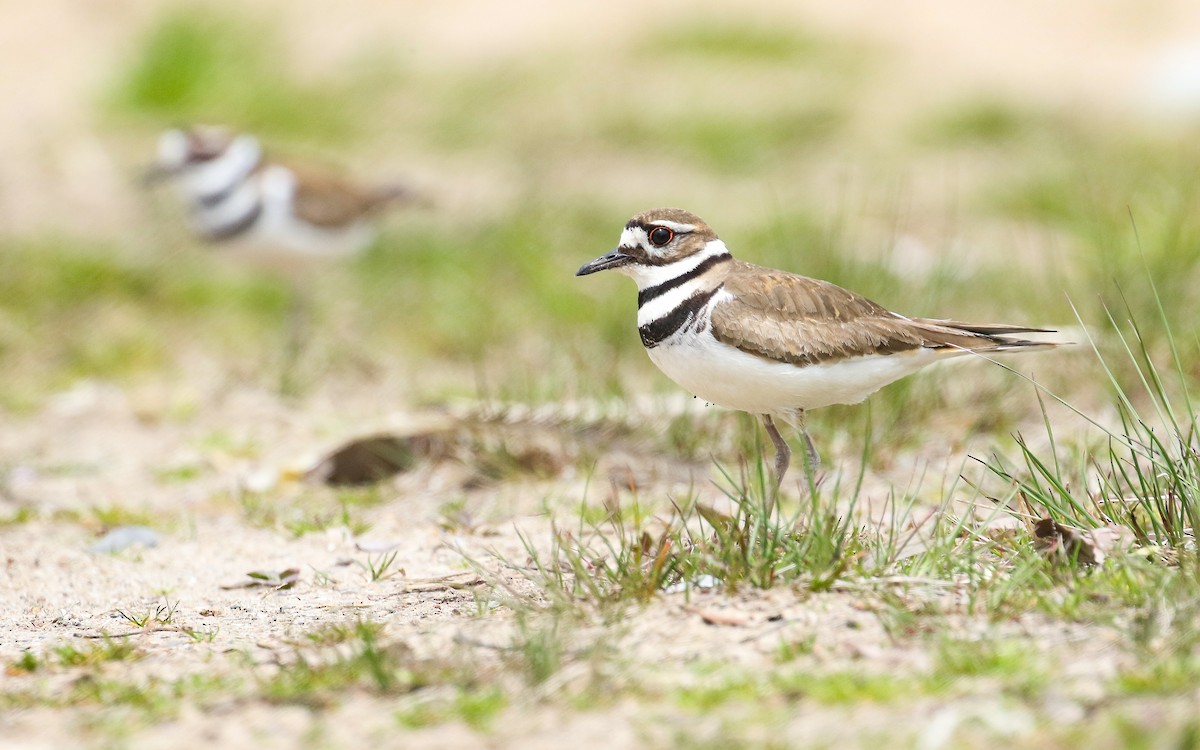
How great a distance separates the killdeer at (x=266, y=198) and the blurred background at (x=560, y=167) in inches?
11.0

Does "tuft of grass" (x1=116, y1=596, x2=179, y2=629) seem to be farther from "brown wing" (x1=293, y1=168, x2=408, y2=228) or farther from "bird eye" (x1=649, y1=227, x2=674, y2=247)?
"brown wing" (x1=293, y1=168, x2=408, y2=228)

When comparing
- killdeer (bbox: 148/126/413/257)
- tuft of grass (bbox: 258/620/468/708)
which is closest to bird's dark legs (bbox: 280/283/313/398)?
killdeer (bbox: 148/126/413/257)

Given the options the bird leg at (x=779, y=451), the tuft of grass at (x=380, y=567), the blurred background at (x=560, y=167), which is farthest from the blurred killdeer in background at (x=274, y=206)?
the bird leg at (x=779, y=451)

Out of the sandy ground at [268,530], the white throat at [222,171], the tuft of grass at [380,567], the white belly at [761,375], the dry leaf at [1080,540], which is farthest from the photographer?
the white throat at [222,171]

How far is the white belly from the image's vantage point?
3666 mm

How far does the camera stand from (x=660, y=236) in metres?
3.98

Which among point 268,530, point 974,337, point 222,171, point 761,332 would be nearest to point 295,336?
point 222,171

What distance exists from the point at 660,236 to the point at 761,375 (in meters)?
0.55

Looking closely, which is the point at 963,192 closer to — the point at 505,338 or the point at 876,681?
the point at 505,338

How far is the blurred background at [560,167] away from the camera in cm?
632

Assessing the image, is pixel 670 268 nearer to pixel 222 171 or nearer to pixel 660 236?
pixel 660 236

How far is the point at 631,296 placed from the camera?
658cm

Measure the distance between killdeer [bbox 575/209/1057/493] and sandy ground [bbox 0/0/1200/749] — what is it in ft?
2.42

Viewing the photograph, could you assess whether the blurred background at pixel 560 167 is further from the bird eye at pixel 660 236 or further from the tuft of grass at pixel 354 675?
the tuft of grass at pixel 354 675
